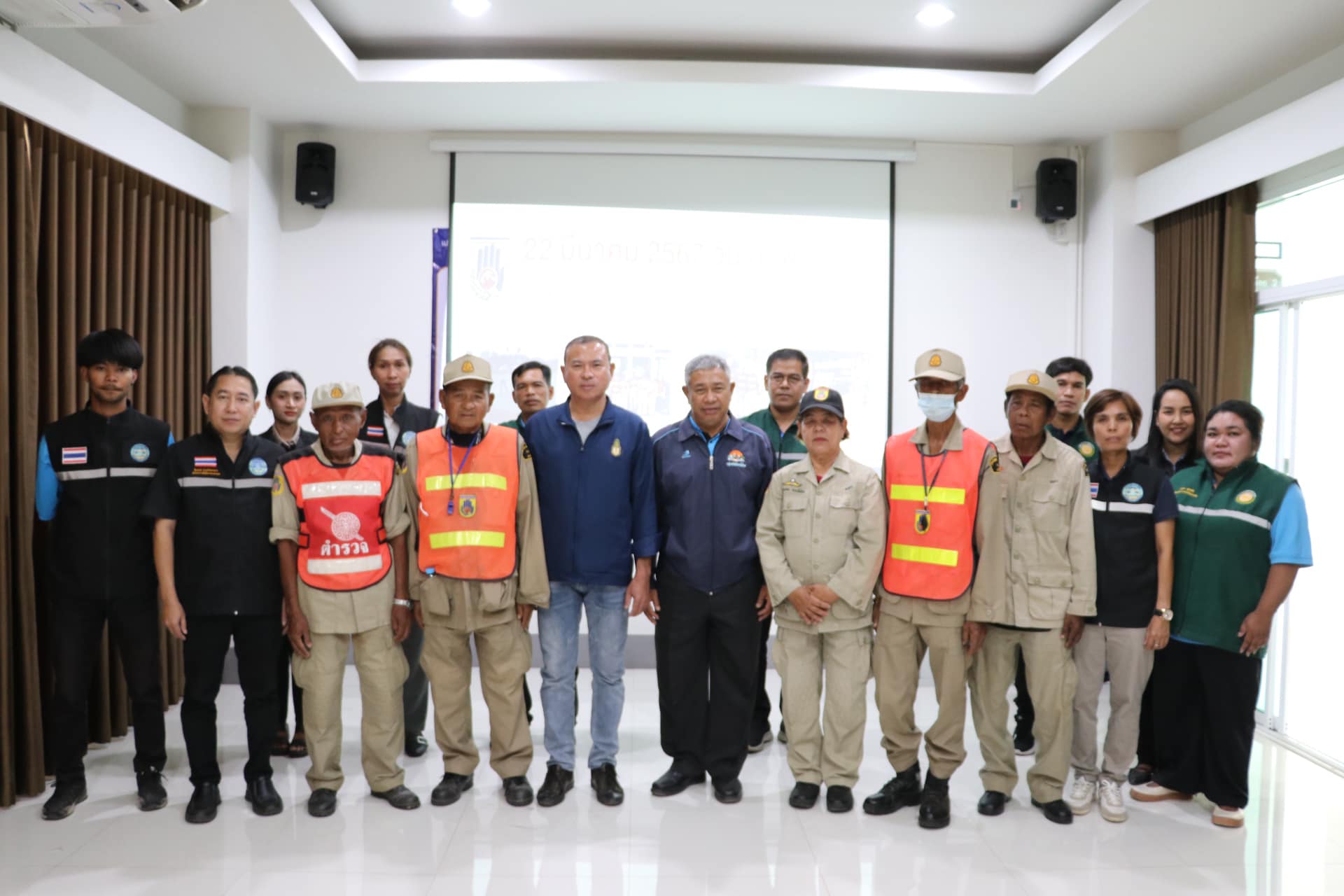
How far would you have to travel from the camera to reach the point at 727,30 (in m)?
4.68

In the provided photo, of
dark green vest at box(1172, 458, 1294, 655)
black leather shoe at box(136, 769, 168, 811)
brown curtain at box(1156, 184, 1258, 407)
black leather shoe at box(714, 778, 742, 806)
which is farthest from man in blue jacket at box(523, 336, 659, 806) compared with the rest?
brown curtain at box(1156, 184, 1258, 407)

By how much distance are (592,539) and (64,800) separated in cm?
201

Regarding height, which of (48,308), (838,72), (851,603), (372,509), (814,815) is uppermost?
(838,72)

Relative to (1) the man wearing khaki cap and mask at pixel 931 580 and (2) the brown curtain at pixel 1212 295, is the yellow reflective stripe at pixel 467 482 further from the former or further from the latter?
(2) the brown curtain at pixel 1212 295

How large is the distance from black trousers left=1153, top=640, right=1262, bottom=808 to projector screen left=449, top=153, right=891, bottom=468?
2549mm

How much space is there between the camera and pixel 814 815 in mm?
3354

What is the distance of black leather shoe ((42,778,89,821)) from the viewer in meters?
3.24

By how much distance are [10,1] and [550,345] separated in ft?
10.1

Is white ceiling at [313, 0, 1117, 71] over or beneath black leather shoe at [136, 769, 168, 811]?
over

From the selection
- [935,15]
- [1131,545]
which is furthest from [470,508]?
Result: [935,15]

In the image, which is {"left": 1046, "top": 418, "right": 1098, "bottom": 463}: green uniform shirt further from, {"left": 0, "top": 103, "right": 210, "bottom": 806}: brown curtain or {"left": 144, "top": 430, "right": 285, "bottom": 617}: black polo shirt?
{"left": 0, "top": 103, "right": 210, "bottom": 806}: brown curtain

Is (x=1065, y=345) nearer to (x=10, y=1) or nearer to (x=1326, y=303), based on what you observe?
(x=1326, y=303)

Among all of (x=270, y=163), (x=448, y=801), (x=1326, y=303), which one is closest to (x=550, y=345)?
(x=270, y=163)

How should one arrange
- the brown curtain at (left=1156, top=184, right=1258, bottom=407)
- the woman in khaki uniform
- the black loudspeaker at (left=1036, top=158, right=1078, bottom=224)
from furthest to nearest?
the black loudspeaker at (left=1036, top=158, right=1078, bottom=224) → the brown curtain at (left=1156, top=184, right=1258, bottom=407) → the woman in khaki uniform
